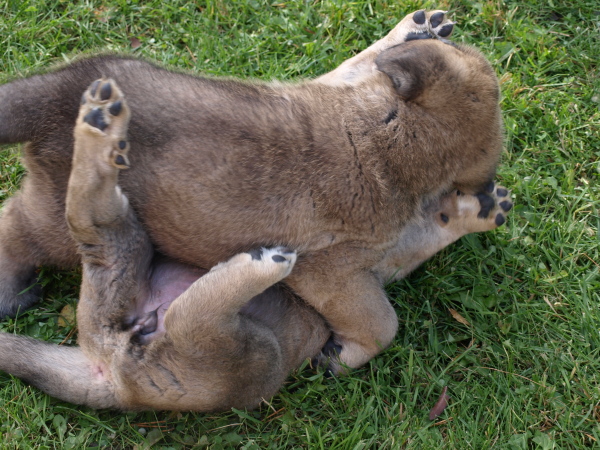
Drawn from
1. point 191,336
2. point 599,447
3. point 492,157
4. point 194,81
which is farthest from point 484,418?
point 194,81

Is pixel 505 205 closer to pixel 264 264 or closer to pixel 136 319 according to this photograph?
pixel 264 264

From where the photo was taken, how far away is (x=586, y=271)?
4.82 meters

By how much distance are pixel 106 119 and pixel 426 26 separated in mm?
2413

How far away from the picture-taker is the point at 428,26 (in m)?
4.88

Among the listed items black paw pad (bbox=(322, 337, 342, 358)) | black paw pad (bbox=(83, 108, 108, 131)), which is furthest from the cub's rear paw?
black paw pad (bbox=(83, 108, 108, 131))

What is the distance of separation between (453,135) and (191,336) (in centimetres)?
194

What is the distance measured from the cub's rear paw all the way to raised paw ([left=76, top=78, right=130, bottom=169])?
2.14 metres

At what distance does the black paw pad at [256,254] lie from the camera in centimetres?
399

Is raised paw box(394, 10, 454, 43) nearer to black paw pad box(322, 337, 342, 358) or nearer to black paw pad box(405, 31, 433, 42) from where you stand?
black paw pad box(405, 31, 433, 42)

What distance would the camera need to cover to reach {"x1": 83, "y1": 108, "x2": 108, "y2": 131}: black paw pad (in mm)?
3672

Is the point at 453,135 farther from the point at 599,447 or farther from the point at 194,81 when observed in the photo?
the point at 599,447

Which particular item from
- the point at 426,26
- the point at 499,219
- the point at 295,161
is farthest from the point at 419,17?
the point at 295,161

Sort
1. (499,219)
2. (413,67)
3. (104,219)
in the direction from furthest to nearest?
(499,219) → (413,67) → (104,219)

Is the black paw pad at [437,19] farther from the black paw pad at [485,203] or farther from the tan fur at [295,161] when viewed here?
the black paw pad at [485,203]
